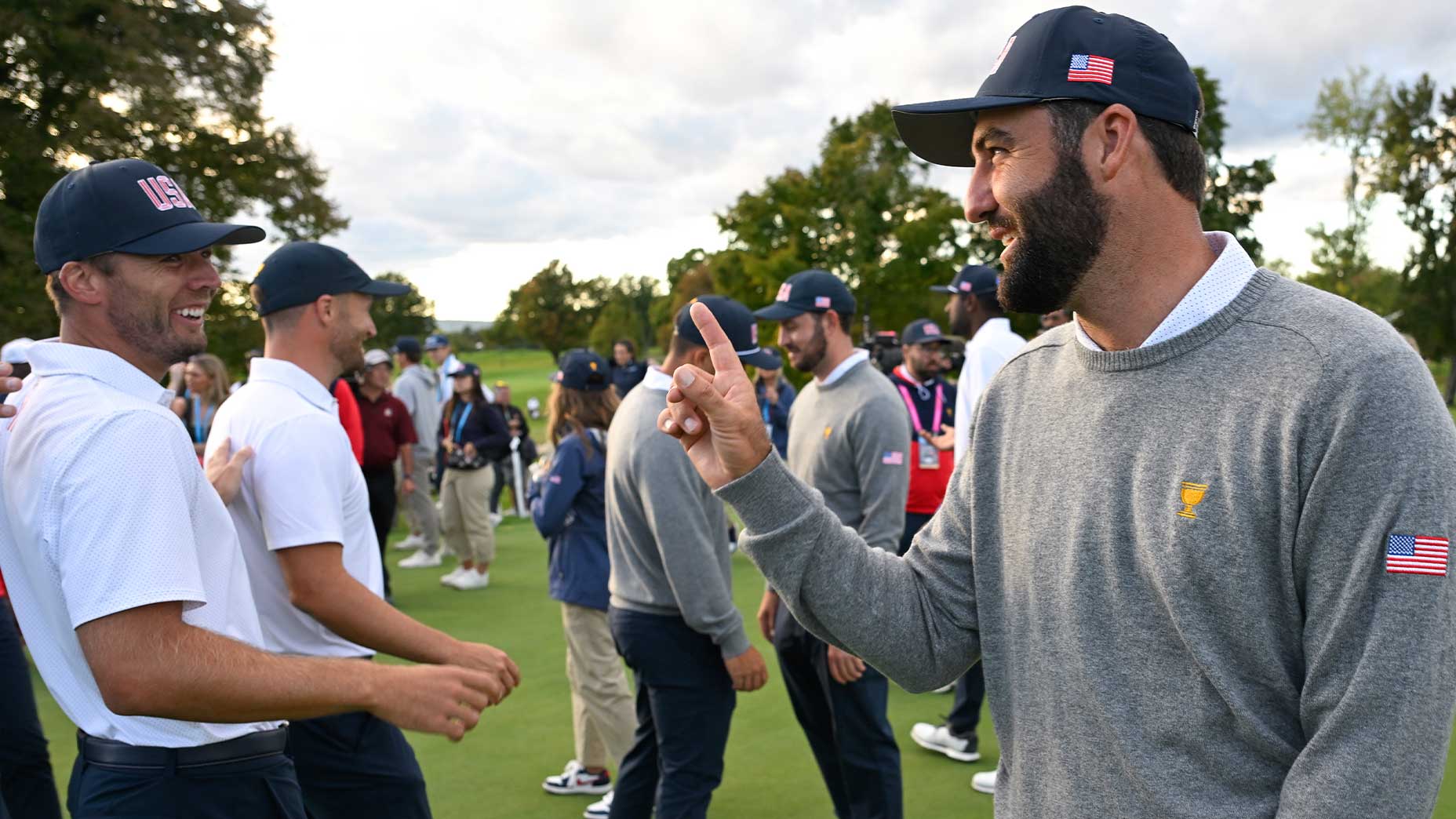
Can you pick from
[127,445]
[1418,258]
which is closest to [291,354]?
[127,445]

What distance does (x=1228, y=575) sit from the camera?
5.35ft

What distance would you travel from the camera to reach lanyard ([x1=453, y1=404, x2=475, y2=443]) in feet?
36.7

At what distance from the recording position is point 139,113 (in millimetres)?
20578

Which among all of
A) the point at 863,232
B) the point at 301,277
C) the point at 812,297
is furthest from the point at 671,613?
the point at 863,232

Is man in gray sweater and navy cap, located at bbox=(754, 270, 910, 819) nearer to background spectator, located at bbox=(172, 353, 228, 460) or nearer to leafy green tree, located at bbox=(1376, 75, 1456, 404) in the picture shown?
background spectator, located at bbox=(172, 353, 228, 460)

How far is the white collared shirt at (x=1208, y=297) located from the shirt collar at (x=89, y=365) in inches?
87.2

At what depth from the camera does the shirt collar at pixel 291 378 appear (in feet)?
11.8

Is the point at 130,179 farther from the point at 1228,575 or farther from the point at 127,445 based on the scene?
the point at 1228,575

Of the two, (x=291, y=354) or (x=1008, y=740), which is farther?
(x=291, y=354)

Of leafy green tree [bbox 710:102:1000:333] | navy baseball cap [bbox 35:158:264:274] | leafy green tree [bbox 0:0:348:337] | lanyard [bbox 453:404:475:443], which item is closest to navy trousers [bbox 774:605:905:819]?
navy baseball cap [bbox 35:158:264:274]

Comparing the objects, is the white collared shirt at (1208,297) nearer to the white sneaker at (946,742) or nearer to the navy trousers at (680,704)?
the navy trousers at (680,704)

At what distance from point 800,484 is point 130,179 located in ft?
6.17

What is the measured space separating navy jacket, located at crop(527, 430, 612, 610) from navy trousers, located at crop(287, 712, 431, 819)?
96.5 inches

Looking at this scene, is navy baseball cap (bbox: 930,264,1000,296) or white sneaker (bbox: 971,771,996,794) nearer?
white sneaker (bbox: 971,771,996,794)
